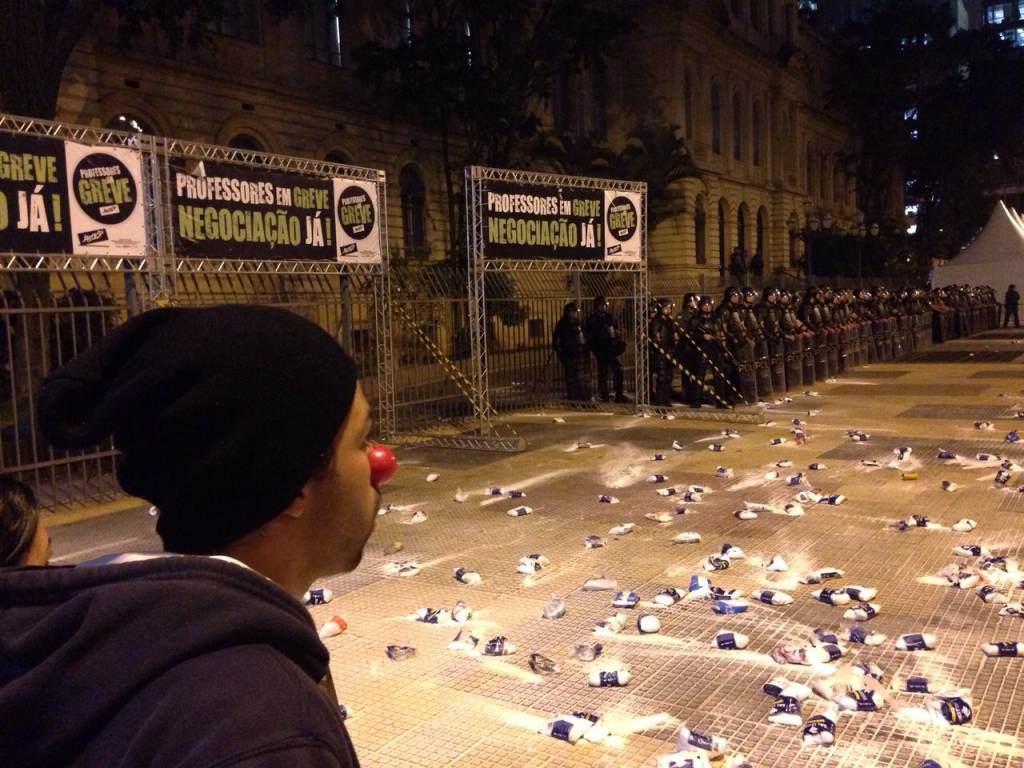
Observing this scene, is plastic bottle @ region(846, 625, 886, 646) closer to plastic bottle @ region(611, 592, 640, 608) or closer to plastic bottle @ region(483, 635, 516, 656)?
plastic bottle @ region(611, 592, 640, 608)

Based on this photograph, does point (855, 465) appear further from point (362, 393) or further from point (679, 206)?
point (679, 206)

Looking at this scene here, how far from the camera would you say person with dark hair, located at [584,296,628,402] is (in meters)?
14.8

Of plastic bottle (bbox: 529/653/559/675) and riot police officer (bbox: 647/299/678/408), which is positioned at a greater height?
riot police officer (bbox: 647/299/678/408)

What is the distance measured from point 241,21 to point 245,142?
125 inches

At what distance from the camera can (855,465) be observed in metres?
9.36

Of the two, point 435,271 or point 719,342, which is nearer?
point 435,271

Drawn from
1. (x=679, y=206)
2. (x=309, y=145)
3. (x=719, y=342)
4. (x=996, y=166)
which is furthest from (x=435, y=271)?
(x=996, y=166)

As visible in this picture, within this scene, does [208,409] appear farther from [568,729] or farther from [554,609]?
[554,609]

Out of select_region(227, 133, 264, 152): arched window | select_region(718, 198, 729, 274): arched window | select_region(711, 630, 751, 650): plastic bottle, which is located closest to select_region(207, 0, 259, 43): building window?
select_region(227, 133, 264, 152): arched window

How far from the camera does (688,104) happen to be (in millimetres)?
40656

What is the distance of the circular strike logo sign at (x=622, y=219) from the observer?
12828 mm

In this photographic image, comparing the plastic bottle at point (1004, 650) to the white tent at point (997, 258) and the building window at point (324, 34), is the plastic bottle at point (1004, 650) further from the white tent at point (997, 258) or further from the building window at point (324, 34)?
the white tent at point (997, 258)

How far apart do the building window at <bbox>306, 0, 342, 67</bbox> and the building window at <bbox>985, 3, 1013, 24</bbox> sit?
369ft

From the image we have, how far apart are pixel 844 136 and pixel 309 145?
Answer: 1805 inches
